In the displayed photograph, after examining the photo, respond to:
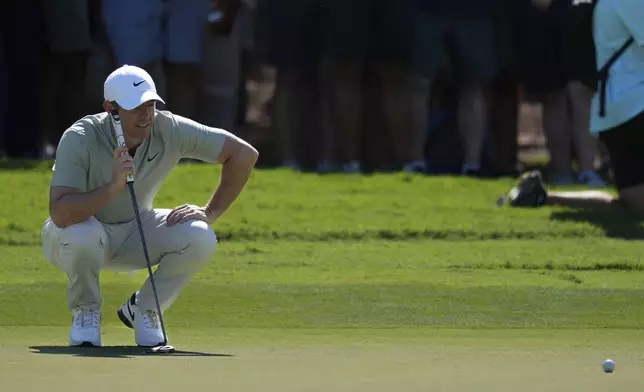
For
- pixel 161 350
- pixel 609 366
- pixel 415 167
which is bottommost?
pixel 609 366

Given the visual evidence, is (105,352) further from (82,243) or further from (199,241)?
(199,241)

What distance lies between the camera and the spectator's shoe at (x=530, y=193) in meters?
14.9

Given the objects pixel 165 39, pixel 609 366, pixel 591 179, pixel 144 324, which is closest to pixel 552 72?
pixel 591 179

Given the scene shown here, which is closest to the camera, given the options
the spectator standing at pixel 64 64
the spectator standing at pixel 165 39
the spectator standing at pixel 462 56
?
the spectator standing at pixel 165 39

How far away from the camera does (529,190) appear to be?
14898 millimetres

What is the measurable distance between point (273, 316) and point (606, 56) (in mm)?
5623

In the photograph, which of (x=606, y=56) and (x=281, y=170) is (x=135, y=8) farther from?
(x=606, y=56)

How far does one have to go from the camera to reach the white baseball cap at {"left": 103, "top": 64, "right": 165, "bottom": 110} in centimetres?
775

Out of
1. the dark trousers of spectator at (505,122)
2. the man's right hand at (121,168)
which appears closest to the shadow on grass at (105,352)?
the man's right hand at (121,168)

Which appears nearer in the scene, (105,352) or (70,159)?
(105,352)

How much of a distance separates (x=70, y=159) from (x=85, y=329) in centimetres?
73

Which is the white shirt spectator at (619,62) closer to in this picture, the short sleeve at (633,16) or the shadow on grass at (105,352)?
the short sleeve at (633,16)

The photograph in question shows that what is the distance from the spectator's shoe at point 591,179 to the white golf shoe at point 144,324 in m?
9.00

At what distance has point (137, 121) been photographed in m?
7.86
